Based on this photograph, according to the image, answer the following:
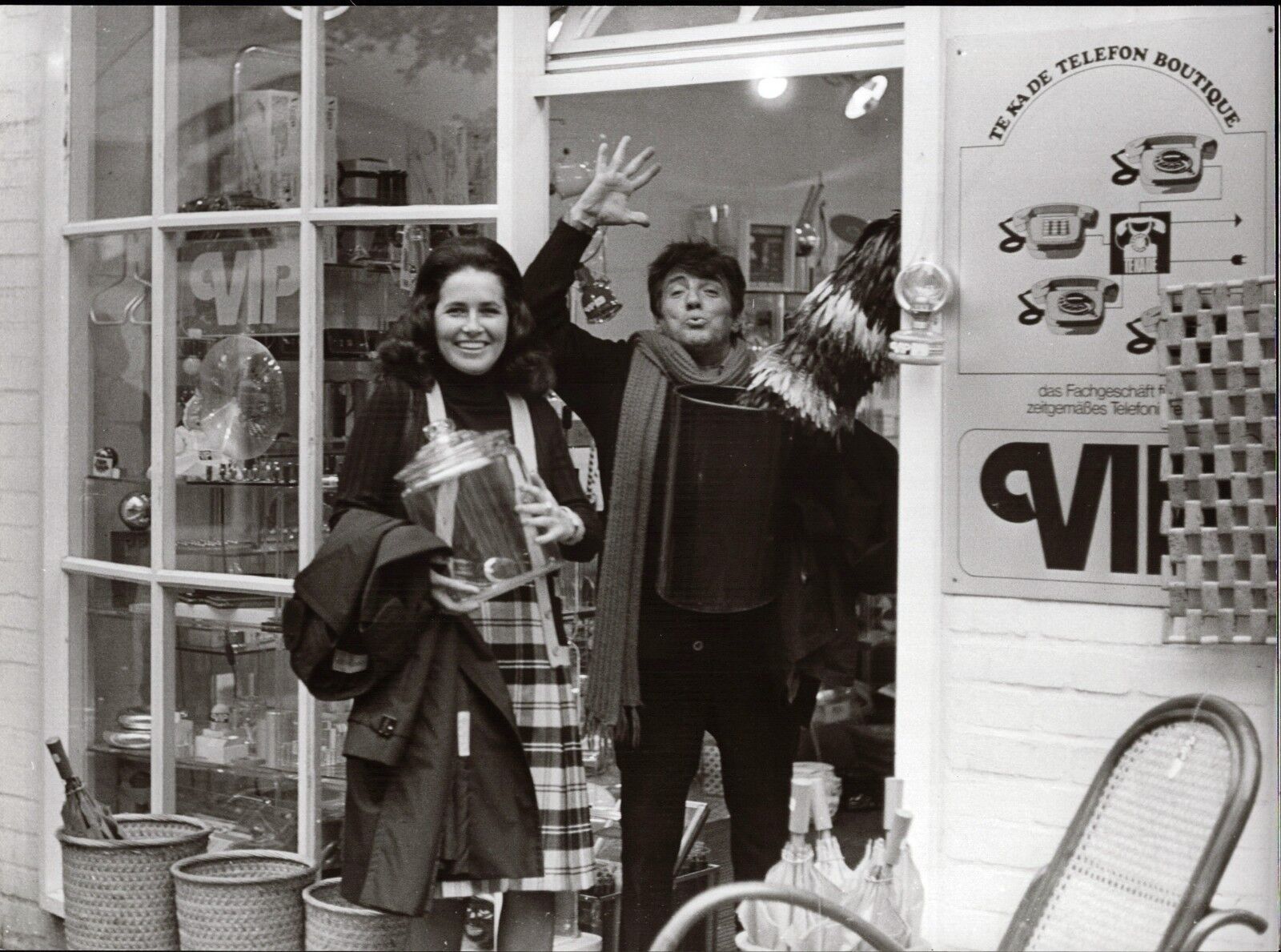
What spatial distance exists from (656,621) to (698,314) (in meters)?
0.65

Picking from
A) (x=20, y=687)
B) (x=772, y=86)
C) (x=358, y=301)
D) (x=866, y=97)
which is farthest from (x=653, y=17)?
(x=20, y=687)

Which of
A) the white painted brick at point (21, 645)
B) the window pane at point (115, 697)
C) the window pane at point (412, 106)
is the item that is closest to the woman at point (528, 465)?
the window pane at point (412, 106)

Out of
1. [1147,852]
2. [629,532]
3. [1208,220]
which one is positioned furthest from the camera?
[629,532]

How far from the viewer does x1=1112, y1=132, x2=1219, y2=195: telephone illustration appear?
9.34 ft

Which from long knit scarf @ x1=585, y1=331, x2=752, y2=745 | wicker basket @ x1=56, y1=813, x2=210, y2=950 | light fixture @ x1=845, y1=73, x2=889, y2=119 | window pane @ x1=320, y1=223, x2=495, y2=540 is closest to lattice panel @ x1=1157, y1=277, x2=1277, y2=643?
light fixture @ x1=845, y1=73, x2=889, y2=119

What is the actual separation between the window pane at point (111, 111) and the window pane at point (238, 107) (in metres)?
0.14

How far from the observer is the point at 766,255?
3254 mm

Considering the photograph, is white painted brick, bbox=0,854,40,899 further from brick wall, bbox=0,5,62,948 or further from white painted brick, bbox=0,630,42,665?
white painted brick, bbox=0,630,42,665

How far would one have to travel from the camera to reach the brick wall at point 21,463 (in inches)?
163

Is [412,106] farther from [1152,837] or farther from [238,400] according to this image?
[1152,837]

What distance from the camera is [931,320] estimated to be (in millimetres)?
3023

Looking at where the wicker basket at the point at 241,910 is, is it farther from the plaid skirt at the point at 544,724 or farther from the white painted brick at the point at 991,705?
the white painted brick at the point at 991,705

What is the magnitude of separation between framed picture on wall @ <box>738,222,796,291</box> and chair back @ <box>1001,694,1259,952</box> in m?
1.12

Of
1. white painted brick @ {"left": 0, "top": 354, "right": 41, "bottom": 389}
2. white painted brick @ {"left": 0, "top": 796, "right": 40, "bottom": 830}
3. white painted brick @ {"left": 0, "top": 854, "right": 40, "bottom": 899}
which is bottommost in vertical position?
white painted brick @ {"left": 0, "top": 854, "right": 40, "bottom": 899}
